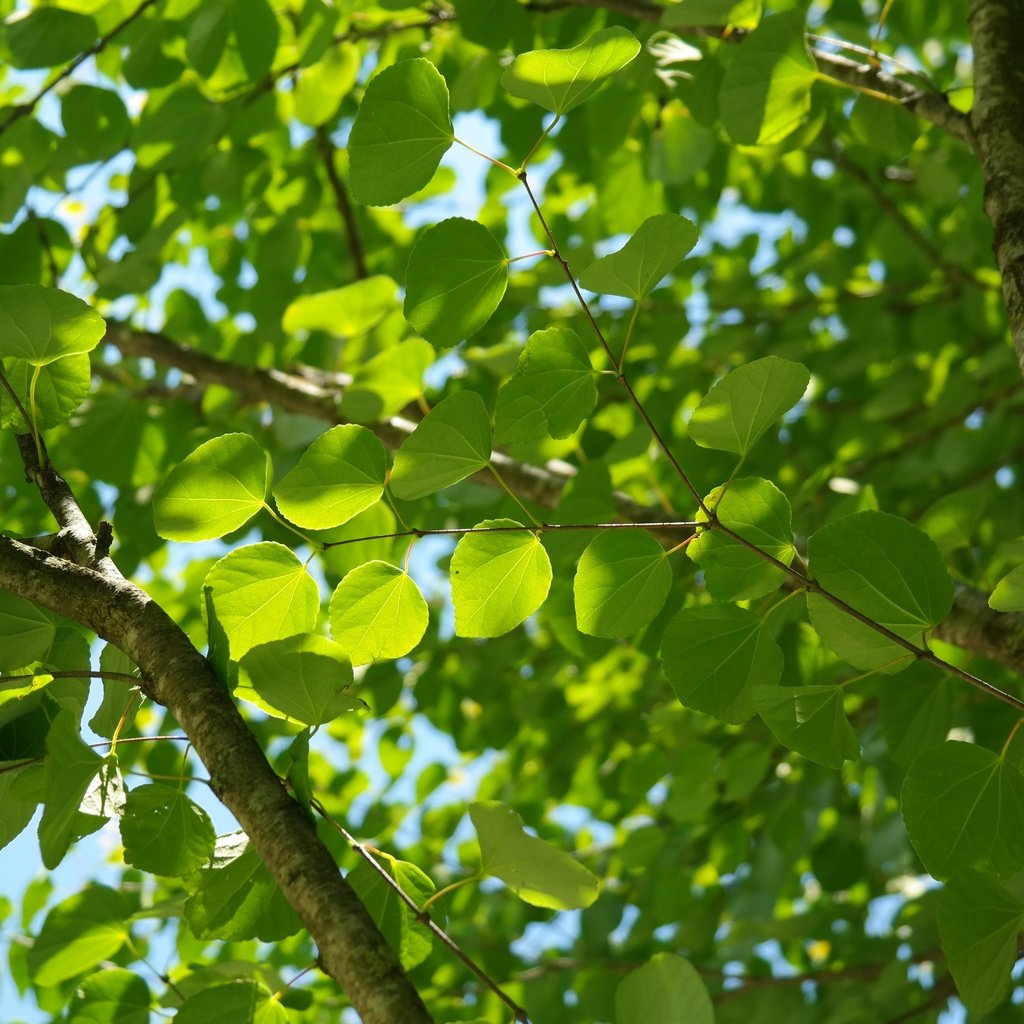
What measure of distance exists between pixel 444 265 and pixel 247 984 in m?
0.47

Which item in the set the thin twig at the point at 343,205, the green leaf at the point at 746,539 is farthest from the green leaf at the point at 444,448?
the thin twig at the point at 343,205

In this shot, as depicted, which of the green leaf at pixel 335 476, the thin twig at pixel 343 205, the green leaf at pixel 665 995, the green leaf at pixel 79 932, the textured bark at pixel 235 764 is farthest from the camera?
the thin twig at pixel 343 205

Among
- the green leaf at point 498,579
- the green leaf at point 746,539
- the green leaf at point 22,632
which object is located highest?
the green leaf at point 22,632

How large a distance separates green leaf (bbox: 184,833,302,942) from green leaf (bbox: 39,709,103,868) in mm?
103

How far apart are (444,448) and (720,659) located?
0.74 ft

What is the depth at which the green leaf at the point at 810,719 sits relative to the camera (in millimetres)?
635

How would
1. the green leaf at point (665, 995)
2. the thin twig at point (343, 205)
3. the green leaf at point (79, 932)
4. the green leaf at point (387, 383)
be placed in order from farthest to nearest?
the thin twig at point (343, 205) < the green leaf at point (387, 383) < the green leaf at point (79, 932) < the green leaf at point (665, 995)

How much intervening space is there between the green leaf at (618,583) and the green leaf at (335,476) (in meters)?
0.15

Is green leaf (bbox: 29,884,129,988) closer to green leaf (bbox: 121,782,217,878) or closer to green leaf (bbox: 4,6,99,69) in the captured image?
green leaf (bbox: 121,782,217,878)

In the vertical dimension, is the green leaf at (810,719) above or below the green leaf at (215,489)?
below

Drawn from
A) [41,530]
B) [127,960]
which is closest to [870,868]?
[127,960]

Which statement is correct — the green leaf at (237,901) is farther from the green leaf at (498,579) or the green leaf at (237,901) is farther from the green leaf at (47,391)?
the green leaf at (47,391)

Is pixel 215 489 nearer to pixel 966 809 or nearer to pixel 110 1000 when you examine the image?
pixel 110 1000

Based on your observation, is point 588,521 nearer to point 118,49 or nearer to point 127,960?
point 127,960
